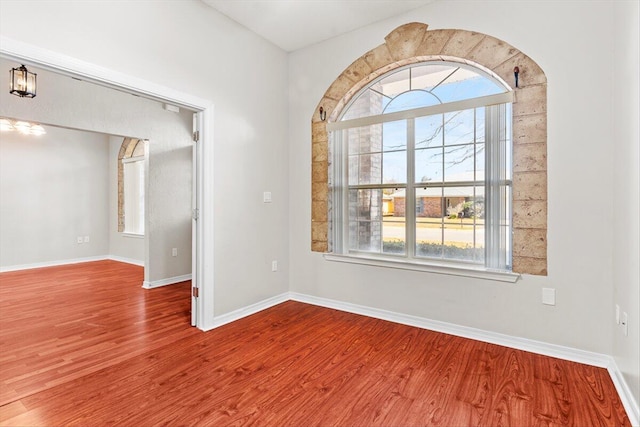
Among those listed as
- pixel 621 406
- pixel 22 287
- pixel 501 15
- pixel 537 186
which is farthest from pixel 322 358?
pixel 22 287

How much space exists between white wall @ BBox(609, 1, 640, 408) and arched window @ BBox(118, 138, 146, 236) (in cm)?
709

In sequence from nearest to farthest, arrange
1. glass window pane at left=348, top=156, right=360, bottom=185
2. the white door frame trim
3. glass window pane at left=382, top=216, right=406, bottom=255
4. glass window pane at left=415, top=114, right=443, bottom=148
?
1. the white door frame trim
2. glass window pane at left=415, top=114, right=443, bottom=148
3. glass window pane at left=382, top=216, right=406, bottom=255
4. glass window pane at left=348, top=156, right=360, bottom=185

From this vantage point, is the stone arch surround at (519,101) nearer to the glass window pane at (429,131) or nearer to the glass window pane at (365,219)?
the glass window pane at (429,131)

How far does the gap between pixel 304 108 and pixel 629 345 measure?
343cm

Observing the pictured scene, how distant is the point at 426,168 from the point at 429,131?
36cm

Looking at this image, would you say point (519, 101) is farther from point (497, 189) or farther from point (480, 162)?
point (497, 189)

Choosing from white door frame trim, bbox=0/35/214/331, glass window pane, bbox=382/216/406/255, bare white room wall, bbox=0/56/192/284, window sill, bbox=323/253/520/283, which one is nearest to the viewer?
white door frame trim, bbox=0/35/214/331

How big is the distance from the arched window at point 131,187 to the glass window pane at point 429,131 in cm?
567

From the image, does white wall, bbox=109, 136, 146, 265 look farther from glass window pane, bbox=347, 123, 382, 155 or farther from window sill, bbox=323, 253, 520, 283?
glass window pane, bbox=347, 123, 382, 155

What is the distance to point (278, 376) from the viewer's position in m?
2.14

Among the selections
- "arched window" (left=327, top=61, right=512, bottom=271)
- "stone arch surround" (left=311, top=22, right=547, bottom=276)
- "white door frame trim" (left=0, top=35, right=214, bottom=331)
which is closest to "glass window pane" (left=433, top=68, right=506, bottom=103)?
"arched window" (left=327, top=61, right=512, bottom=271)

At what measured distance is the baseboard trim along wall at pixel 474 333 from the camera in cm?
196

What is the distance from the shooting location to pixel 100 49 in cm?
222

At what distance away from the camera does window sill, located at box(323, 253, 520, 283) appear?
2621 millimetres
